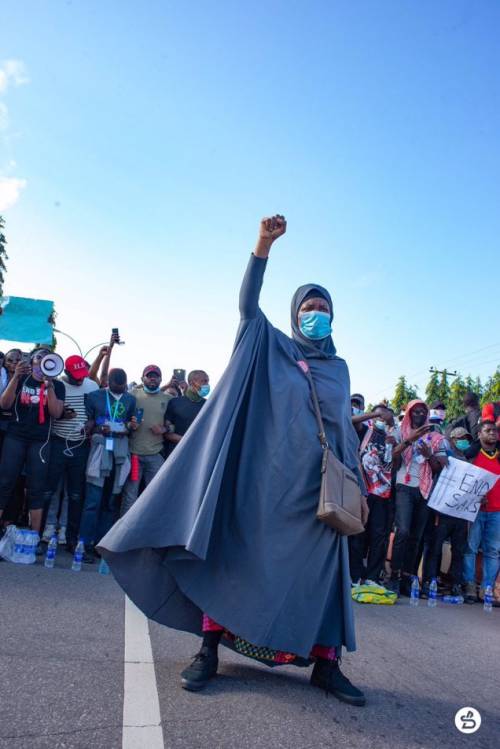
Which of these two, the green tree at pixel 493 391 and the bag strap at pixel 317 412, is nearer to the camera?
the bag strap at pixel 317 412

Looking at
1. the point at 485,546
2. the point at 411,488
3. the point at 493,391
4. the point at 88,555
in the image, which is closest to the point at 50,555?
the point at 88,555

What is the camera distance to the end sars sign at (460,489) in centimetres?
Answer: 846

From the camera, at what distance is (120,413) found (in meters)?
8.26

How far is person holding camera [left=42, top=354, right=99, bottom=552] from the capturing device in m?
7.84

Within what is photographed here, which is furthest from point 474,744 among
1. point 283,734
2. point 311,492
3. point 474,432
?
point 474,432

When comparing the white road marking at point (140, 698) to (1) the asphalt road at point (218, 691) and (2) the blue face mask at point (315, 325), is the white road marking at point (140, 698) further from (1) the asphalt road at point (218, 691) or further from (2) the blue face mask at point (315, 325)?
(2) the blue face mask at point (315, 325)

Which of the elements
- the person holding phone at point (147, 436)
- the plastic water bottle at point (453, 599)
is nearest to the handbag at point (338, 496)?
the person holding phone at point (147, 436)

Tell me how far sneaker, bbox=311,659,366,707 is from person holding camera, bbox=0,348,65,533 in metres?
4.57

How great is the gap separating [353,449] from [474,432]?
6547 mm

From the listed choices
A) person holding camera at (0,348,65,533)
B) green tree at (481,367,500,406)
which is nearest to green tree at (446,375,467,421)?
green tree at (481,367,500,406)

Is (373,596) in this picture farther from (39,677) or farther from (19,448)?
(39,677)

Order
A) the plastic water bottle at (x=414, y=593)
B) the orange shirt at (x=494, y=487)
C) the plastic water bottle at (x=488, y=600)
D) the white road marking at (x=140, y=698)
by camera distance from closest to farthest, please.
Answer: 1. the white road marking at (x=140, y=698)
2. the plastic water bottle at (x=414, y=593)
3. the plastic water bottle at (x=488, y=600)
4. the orange shirt at (x=494, y=487)

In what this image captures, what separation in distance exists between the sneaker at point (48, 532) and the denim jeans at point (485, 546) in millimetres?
5369

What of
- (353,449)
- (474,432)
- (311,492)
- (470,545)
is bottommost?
(470,545)
